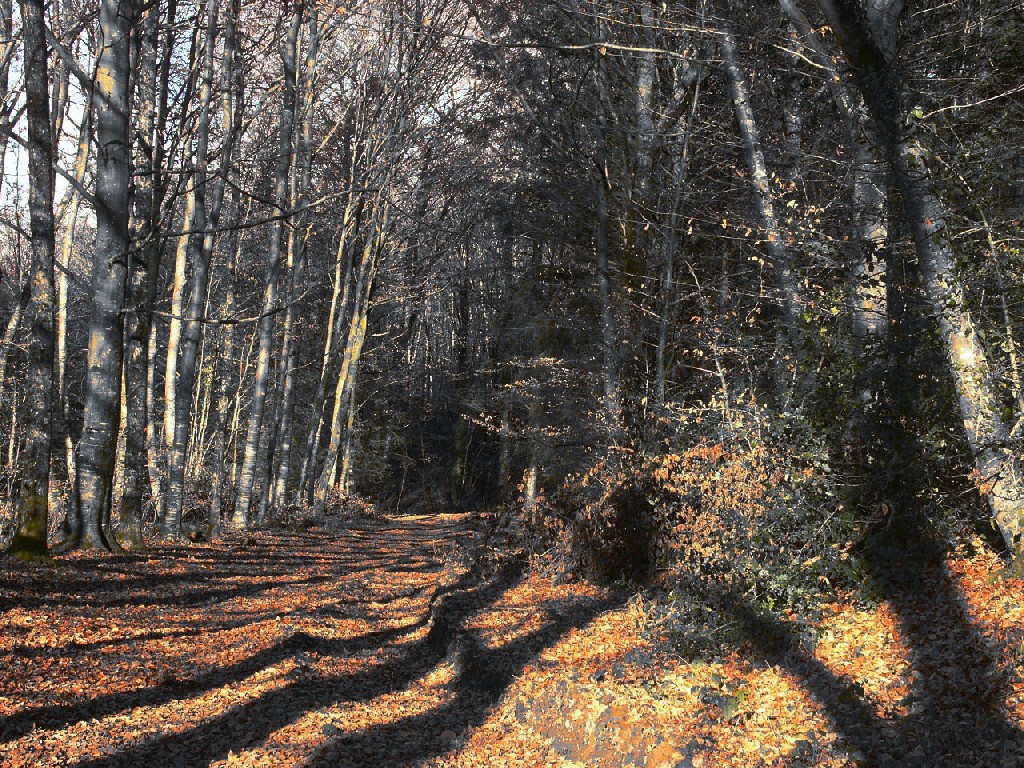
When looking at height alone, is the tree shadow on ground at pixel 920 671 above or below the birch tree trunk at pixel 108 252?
below

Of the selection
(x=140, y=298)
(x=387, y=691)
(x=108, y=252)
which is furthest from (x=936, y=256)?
(x=140, y=298)

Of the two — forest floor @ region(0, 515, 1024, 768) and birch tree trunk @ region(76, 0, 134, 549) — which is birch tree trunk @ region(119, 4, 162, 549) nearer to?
birch tree trunk @ region(76, 0, 134, 549)

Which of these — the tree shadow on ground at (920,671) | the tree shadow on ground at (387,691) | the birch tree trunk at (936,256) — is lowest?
the tree shadow on ground at (387,691)

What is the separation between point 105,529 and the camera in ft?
34.2

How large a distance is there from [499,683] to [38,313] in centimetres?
699

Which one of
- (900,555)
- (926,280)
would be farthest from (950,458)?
(926,280)

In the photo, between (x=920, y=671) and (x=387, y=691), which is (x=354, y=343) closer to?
(x=387, y=691)

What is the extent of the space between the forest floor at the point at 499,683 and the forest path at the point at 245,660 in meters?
0.03

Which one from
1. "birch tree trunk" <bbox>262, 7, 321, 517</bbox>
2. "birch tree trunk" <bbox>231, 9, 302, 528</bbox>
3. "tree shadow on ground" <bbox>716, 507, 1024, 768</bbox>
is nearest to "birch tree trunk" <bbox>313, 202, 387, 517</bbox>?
"birch tree trunk" <bbox>262, 7, 321, 517</bbox>

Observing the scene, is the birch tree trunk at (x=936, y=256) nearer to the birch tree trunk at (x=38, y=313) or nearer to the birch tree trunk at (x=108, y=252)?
the birch tree trunk at (x=108, y=252)

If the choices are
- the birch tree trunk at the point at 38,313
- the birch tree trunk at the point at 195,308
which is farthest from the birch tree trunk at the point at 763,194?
the birch tree trunk at the point at 38,313

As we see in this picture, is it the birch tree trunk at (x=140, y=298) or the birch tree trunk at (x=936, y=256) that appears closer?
the birch tree trunk at (x=936, y=256)

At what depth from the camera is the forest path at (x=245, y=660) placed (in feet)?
18.0

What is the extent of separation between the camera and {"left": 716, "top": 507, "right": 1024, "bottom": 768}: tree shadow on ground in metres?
4.68
